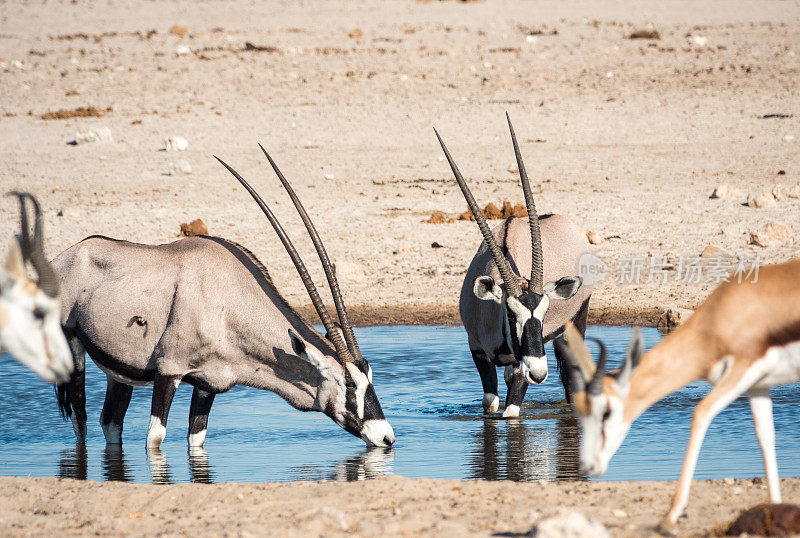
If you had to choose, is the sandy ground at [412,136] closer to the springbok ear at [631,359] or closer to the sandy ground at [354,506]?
the sandy ground at [354,506]

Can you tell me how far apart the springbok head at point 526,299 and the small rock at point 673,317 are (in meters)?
2.93

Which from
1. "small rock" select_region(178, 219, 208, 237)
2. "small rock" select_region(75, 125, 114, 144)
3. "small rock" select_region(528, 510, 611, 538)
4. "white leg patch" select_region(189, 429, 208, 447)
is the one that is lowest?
"small rock" select_region(178, 219, 208, 237)

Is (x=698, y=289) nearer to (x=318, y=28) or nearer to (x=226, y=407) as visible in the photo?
(x=226, y=407)

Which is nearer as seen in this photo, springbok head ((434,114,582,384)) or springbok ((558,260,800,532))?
springbok ((558,260,800,532))

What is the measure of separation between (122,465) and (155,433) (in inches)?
10.1

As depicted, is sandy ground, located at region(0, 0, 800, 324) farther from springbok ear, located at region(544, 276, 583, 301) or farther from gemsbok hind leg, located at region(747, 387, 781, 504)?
gemsbok hind leg, located at region(747, 387, 781, 504)

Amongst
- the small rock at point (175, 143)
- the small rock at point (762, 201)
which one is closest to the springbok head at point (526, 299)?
the small rock at point (762, 201)

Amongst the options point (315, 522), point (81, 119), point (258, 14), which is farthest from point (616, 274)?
point (258, 14)

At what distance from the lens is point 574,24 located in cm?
2844

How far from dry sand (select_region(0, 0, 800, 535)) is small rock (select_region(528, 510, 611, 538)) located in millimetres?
A: 470

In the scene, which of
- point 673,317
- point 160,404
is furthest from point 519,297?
point 673,317

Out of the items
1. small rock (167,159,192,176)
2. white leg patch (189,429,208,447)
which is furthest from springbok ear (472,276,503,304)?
small rock (167,159,192,176)

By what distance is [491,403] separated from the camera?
7.56 m

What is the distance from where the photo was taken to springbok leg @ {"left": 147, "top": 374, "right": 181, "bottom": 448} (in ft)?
20.6
